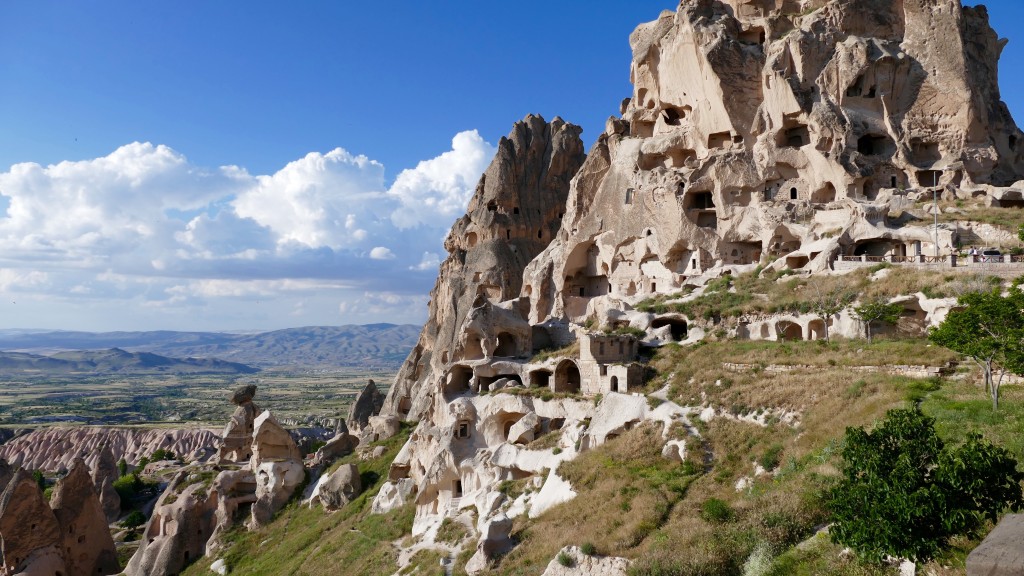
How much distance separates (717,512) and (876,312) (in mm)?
17057

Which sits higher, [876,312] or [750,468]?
[876,312]

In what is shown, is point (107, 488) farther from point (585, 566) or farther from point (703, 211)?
point (703, 211)

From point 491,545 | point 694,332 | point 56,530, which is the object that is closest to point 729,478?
point 491,545

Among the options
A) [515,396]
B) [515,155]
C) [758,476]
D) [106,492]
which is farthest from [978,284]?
[106,492]

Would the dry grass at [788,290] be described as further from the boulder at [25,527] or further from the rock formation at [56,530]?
the boulder at [25,527]

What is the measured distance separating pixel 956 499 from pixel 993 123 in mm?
47557

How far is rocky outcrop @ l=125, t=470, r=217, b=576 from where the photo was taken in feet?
115

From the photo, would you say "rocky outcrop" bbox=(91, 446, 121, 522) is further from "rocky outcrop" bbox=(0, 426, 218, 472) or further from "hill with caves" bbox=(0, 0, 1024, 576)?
"rocky outcrop" bbox=(0, 426, 218, 472)

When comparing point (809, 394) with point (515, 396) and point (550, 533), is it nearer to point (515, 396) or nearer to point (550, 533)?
point (550, 533)

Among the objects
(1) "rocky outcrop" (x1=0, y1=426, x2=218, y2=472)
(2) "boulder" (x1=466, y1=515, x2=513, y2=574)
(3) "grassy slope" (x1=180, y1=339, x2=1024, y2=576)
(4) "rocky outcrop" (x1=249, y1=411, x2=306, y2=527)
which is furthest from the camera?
(1) "rocky outcrop" (x1=0, y1=426, x2=218, y2=472)

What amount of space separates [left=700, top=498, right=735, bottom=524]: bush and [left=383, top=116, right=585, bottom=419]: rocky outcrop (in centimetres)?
4138

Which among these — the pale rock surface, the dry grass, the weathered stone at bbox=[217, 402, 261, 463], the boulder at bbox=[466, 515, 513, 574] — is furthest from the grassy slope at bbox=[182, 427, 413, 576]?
the dry grass

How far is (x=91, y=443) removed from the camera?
95375 millimetres

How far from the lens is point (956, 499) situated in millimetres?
8891
